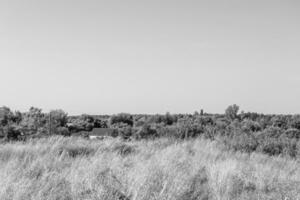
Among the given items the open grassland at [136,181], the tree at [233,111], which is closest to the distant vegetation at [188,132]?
the open grassland at [136,181]

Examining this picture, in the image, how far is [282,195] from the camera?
3.66 m

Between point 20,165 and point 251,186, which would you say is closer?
point 251,186

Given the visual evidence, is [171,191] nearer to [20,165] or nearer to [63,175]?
[63,175]

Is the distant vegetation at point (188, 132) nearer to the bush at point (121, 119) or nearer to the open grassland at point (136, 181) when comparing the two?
the open grassland at point (136, 181)

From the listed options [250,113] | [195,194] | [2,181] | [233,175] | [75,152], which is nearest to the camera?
[2,181]

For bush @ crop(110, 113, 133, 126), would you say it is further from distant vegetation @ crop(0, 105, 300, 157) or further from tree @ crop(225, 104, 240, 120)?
distant vegetation @ crop(0, 105, 300, 157)

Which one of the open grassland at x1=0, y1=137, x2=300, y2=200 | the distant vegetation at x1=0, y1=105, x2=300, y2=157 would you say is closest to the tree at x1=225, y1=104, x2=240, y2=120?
the distant vegetation at x1=0, y1=105, x2=300, y2=157

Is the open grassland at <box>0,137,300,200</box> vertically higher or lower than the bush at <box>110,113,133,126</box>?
higher

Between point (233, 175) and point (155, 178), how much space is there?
149 cm

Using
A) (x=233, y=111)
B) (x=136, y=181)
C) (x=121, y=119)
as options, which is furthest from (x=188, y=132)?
(x=233, y=111)

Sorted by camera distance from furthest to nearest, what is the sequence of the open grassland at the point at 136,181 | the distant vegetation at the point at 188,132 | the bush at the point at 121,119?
1. the bush at the point at 121,119
2. the distant vegetation at the point at 188,132
3. the open grassland at the point at 136,181

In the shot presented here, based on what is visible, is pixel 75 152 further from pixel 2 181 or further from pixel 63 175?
pixel 2 181

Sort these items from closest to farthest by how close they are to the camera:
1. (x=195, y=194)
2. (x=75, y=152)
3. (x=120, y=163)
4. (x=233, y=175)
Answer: (x=195, y=194) → (x=233, y=175) → (x=120, y=163) → (x=75, y=152)

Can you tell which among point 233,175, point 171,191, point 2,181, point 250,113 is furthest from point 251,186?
point 250,113
